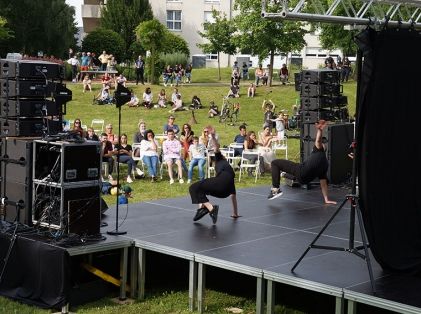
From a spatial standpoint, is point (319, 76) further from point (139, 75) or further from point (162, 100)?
point (139, 75)

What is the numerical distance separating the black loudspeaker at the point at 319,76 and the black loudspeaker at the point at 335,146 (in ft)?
3.00

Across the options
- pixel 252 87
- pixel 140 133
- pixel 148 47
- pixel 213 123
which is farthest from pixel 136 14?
pixel 140 133

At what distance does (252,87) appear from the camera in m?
32.8

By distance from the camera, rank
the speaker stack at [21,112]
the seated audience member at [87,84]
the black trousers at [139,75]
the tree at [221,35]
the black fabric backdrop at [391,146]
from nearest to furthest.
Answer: the black fabric backdrop at [391,146]
the speaker stack at [21,112]
the seated audience member at [87,84]
the black trousers at [139,75]
the tree at [221,35]

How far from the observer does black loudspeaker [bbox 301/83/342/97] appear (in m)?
15.3

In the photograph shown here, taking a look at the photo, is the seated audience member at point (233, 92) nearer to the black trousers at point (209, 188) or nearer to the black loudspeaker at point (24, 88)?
the black trousers at point (209, 188)

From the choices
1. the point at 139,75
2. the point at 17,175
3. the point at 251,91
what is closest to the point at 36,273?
the point at 17,175

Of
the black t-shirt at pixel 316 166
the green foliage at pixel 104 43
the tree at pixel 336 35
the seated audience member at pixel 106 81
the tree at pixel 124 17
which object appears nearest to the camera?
the black t-shirt at pixel 316 166

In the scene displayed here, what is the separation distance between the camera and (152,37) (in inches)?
1336

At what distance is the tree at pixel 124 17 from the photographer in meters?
47.3

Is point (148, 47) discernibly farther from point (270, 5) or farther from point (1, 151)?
point (1, 151)

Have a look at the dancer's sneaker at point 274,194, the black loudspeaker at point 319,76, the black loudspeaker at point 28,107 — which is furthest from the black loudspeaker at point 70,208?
the black loudspeaker at point 319,76

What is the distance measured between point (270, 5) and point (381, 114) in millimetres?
25620

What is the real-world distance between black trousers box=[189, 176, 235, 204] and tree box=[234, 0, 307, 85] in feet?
81.1
